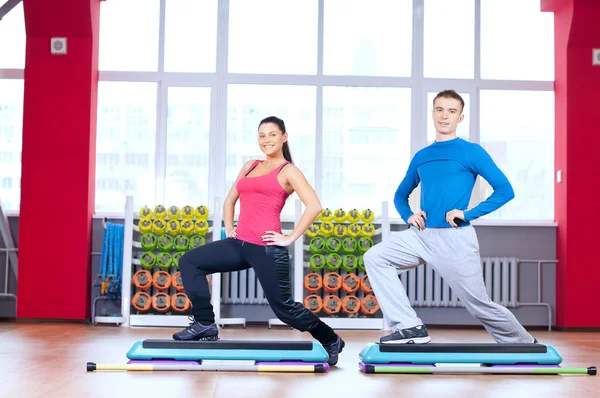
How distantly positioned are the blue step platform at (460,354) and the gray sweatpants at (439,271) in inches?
4.5

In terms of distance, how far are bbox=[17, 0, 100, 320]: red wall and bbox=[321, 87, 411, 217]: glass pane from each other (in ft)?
8.49

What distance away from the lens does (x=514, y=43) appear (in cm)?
936

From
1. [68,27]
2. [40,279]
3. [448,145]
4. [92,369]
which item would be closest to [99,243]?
[40,279]

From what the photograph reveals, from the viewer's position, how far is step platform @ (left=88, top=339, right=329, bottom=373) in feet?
14.4

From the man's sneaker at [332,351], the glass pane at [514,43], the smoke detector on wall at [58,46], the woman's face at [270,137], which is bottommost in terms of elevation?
the man's sneaker at [332,351]

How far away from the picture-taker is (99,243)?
877cm

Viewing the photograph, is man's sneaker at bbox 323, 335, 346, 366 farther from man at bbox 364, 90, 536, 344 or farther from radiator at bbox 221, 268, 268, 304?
radiator at bbox 221, 268, 268, 304

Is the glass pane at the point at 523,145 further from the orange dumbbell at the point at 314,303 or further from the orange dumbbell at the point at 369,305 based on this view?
the orange dumbbell at the point at 314,303

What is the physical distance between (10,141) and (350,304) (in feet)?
13.5

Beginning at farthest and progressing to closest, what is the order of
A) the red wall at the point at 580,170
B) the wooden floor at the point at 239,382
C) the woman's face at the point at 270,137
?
1. the red wall at the point at 580,170
2. the woman's face at the point at 270,137
3. the wooden floor at the point at 239,382

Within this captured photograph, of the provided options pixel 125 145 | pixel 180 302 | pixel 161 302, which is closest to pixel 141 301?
pixel 161 302

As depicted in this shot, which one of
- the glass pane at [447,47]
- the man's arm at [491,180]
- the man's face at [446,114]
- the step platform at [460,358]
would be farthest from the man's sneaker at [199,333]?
the glass pane at [447,47]

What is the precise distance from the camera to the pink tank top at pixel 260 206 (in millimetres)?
4461

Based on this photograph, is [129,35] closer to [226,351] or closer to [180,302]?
[180,302]
